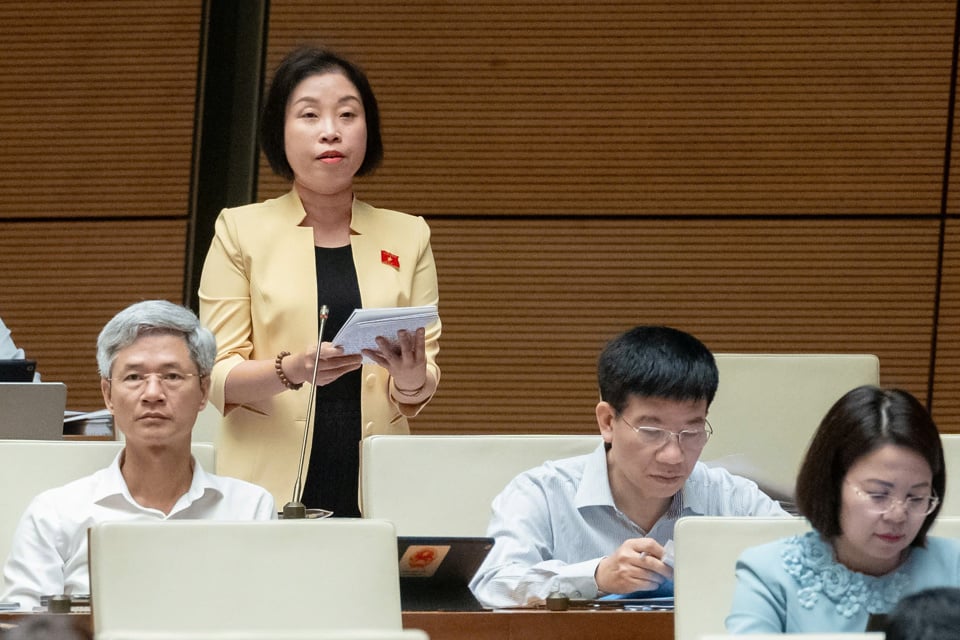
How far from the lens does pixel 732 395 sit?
11.9 feet

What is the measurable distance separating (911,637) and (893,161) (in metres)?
3.48

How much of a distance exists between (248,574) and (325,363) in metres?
0.74

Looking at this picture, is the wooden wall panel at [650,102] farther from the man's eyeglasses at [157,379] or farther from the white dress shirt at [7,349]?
the man's eyeglasses at [157,379]

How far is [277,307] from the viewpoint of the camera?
309cm

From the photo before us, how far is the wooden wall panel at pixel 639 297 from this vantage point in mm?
4836

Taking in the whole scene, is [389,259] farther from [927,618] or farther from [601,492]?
[927,618]

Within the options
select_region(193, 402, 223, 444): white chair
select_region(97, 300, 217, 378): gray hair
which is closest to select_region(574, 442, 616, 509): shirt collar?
select_region(97, 300, 217, 378): gray hair

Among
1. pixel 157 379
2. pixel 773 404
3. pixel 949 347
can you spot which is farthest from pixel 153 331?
pixel 949 347

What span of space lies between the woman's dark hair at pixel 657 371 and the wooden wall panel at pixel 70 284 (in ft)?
8.44

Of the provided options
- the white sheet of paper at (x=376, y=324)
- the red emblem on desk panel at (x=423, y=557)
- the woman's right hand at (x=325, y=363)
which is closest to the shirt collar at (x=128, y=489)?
the woman's right hand at (x=325, y=363)

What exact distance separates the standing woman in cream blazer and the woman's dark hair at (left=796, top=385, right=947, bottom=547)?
93cm

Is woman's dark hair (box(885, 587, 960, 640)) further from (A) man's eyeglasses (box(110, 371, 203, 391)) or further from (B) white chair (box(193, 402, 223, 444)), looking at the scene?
(B) white chair (box(193, 402, 223, 444))

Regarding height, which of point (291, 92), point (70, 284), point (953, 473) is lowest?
point (953, 473)

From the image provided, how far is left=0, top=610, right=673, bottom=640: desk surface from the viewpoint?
2279 mm
